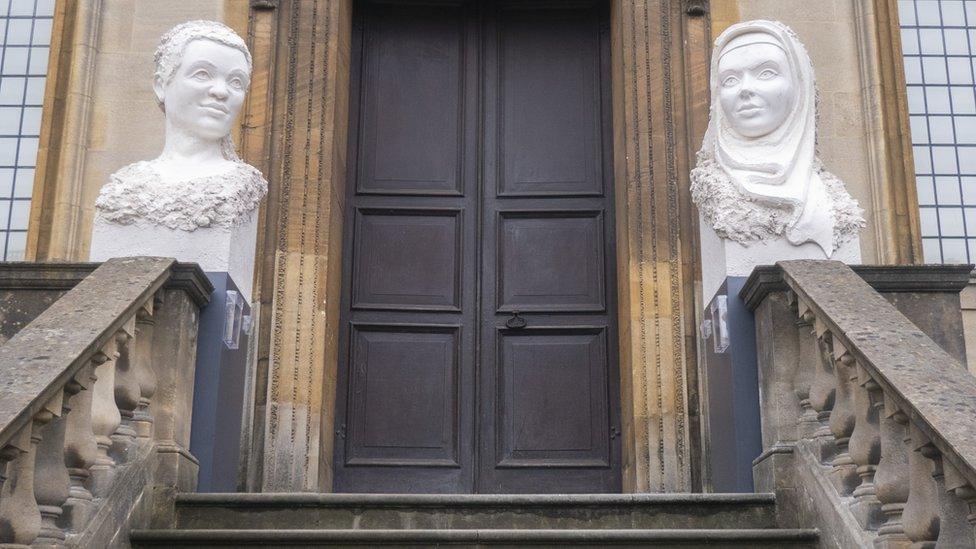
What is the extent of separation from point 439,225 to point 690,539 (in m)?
4.32

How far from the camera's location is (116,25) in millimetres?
9344

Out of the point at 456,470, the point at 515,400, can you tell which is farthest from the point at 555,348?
the point at 456,470

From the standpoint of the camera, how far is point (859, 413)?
523cm

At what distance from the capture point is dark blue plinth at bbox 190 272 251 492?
21.2 ft

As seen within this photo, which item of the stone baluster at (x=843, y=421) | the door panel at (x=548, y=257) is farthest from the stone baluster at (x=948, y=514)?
the door panel at (x=548, y=257)

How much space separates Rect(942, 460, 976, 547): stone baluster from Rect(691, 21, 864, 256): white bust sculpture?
2523mm

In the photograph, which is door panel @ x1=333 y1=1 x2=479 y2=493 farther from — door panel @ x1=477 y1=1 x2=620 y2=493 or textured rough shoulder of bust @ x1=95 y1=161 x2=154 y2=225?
textured rough shoulder of bust @ x1=95 y1=161 x2=154 y2=225

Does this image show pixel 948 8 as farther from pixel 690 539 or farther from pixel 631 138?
pixel 690 539

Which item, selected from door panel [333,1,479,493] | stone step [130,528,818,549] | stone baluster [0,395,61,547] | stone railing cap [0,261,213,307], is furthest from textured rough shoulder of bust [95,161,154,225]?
door panel [333,1,479,493]

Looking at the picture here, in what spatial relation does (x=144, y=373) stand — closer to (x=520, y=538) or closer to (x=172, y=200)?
(x=172, y=200)

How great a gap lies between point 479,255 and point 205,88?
282 centimetres

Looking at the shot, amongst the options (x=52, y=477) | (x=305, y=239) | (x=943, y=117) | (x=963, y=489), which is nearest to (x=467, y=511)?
(x=52, y=477)

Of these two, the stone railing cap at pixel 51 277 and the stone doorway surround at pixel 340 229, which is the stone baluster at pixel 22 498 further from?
the stone doorway surround at pixel 340 229

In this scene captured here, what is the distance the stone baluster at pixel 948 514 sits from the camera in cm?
436
